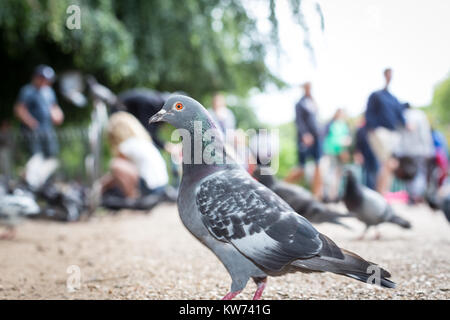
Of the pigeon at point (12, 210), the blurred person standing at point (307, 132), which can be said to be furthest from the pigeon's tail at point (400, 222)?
the pigeon at point (12, 210)

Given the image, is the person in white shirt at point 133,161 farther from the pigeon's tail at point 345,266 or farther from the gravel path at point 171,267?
the pigeon's tail at point 345,266

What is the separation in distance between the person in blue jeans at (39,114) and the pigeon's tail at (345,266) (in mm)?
5935

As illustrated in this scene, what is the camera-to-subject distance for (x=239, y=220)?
1790mm

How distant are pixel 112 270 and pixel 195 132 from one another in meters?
1.89

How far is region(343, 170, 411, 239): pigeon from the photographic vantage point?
3.85 metres

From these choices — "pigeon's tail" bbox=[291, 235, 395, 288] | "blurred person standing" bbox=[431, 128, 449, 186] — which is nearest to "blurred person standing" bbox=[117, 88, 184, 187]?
"pigeon's tail" bbox=[291, 235, 395, 288]

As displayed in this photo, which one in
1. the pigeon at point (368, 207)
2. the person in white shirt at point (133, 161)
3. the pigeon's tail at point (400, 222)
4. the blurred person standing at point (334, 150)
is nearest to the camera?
the pigeon at point (368, 207)

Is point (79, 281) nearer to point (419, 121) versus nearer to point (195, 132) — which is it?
point (195, 132)

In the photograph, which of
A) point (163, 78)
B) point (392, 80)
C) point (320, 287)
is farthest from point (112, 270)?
point (163, 78)

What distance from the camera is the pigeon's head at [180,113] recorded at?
184 cm

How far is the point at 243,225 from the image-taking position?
1.79m

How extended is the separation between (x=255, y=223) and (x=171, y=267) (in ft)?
5.49

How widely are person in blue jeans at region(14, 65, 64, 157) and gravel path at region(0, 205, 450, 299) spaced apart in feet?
6.46

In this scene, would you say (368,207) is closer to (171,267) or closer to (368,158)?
(368,158)
